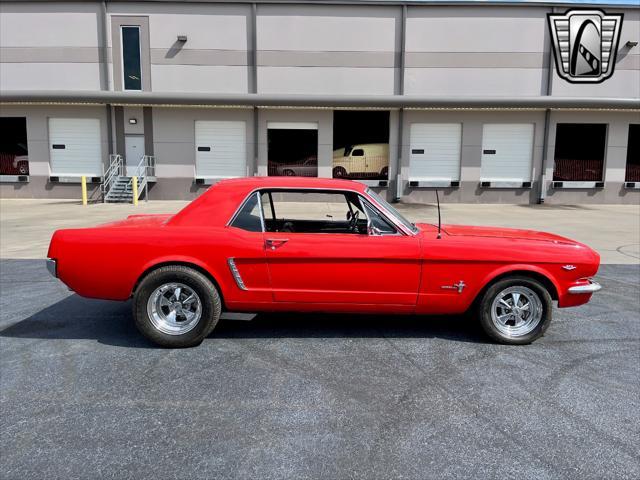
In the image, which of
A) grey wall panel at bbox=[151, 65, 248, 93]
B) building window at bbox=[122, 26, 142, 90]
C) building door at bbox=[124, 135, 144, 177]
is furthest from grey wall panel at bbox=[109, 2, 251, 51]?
building door at bbox=[124, 135, 144, 177]

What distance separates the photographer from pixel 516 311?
14.5ft

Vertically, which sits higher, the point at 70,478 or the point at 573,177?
the point at 573,177

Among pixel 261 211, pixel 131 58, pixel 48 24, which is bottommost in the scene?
→ pixel 261 211

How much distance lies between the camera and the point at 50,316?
5.20m

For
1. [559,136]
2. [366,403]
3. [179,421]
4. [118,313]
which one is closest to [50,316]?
[118,313]

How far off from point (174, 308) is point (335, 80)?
17.7 meters

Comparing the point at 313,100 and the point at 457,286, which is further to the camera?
the point at 313,100

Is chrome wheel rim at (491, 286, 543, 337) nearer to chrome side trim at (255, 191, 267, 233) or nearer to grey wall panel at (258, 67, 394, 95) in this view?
chrome side trim at (255, 191, 267, 233)

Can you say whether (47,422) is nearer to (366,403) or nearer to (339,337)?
(366,403)

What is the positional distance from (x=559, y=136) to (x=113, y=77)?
1951cm

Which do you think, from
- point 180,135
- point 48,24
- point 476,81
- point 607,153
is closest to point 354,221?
point 180,135

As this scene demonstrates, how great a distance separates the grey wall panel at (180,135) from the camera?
20484 millimetres

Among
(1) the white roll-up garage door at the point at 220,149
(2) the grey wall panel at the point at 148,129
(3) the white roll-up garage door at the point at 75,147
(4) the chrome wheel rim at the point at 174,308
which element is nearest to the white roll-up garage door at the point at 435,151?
(1) the white roll-up garage door at the point at 220,149

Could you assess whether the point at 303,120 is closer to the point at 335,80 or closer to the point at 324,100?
the point at 324,100
